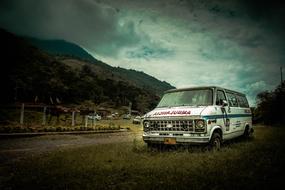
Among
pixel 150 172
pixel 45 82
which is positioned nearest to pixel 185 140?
pixel 150 172

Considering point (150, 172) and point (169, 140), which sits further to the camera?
point (169, 140)

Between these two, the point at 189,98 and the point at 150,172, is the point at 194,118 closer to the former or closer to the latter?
the point at 189,98

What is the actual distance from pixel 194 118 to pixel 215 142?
1146 mm

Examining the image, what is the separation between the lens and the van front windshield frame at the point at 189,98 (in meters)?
7.46

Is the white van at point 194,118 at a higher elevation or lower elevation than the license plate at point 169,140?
Answer: higher

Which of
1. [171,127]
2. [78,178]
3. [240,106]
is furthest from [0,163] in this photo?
[240,106]

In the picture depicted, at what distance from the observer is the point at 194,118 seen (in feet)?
21.5

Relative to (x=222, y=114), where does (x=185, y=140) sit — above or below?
below

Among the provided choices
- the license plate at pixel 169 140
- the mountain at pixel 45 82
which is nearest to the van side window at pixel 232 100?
the license plate at pixel 169 140

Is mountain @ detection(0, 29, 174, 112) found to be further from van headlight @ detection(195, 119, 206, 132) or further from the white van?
van headlight @ detection(195, 119, 206, 132)

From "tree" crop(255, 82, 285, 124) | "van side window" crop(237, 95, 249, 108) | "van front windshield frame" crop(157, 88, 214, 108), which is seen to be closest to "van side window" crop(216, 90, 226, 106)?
"van front windshield frame" crop(157, 88, 214, 108)

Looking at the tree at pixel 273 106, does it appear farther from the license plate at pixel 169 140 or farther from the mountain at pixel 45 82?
the license plate at pixel 169 140

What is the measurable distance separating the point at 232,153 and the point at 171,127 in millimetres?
1857

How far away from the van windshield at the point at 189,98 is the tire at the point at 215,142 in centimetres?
102
